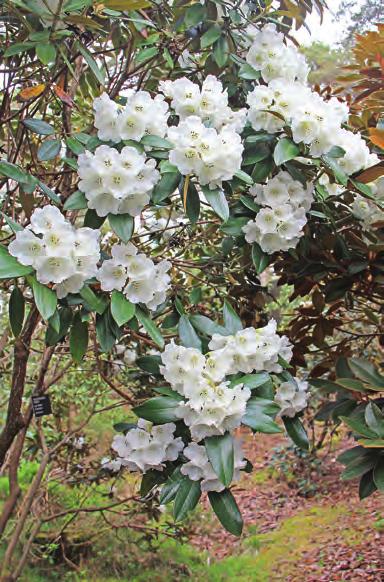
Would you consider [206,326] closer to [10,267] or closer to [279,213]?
[279,213]

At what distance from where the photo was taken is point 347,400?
1.64 metres

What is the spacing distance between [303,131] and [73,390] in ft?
8.41

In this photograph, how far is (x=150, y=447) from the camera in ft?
4.02

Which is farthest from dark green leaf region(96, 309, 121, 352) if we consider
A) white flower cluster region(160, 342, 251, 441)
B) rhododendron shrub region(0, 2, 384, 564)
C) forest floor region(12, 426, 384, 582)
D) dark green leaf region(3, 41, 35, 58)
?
forest floor region(12, 426, 384, 582)

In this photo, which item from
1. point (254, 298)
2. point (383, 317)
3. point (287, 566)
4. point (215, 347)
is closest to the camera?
point (215, 347)

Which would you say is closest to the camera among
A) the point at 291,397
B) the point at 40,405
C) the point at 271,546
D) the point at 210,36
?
the point at 291,397

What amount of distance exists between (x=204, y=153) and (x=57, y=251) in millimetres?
326

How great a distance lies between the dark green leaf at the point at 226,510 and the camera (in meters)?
1.11

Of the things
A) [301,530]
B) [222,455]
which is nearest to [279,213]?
[222,455]

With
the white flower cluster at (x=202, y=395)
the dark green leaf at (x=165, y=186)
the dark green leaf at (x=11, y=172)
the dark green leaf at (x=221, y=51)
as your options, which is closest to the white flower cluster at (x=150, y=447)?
the white flower cluster at (x=202, y=395)

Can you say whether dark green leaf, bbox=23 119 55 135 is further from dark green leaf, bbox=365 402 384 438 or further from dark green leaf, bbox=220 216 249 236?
dark green leaf, bbox=365 402 384 438

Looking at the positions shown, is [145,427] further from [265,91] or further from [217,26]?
[217,26]

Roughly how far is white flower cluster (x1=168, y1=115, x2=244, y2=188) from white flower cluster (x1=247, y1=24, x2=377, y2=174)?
147 mm

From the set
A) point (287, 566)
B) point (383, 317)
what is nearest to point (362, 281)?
point (383, 317)
